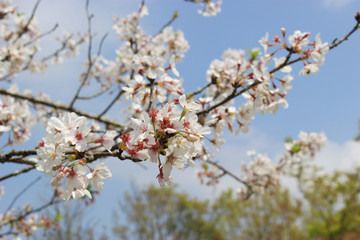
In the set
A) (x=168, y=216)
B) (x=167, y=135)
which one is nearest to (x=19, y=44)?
(x=167, y=135)

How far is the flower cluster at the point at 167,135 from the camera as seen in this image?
973mm

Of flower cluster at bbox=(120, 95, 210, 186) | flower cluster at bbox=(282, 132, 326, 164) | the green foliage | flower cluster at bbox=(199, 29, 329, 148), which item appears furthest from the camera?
the green foliage

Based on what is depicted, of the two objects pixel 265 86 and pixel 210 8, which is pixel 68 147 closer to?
pixel 265 86

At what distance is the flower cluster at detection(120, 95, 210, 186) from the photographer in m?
0.97

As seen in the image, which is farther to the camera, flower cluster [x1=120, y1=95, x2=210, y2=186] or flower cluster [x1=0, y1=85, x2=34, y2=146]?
flower cluster [x1=0, y1=85, x2=34, y2=146]

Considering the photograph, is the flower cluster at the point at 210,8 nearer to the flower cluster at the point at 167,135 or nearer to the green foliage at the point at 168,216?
the flower cluster at the point at 167,135

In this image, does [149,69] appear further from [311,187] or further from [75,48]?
[311,187]

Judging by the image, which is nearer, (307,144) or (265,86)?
(265,86)

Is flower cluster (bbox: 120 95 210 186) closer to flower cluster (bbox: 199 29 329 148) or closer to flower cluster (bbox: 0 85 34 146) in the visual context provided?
flower cluster (bbox: 199 29 329 148)

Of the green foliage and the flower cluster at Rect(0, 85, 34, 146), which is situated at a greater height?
the green foliage

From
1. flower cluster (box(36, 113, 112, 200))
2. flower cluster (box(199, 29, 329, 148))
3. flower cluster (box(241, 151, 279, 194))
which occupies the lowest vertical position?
flower cluster (box(36, 113, 112, 200))

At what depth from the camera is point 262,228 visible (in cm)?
1733

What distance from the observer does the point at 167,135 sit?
3.21ft

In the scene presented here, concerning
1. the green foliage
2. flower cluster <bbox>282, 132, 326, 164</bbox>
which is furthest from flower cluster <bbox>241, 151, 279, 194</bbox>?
the green foliage
